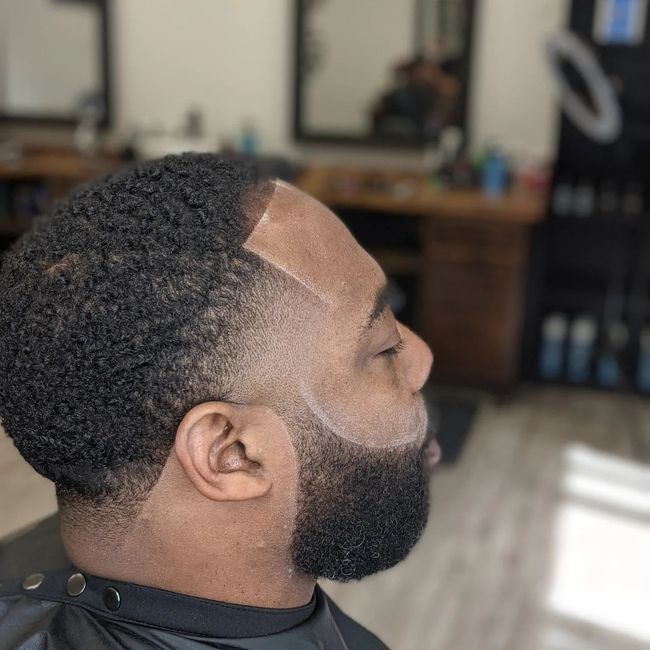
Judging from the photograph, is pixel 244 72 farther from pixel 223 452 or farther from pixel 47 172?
pixel 223 452

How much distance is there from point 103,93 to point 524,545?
266 cm

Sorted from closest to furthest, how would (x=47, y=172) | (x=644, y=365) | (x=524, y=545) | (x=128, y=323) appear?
(x=128, y=323) → (x=524, y=545) → (x=644, y=365) → (x=47, y=172)

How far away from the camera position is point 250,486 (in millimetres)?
735

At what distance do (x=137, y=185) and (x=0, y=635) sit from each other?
1.42 feet

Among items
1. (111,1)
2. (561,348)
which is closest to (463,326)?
(561,348)

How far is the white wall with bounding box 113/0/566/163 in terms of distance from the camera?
3406mm

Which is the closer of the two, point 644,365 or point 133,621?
point 133,621

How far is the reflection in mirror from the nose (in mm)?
3351

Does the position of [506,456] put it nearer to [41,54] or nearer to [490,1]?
[490,1]

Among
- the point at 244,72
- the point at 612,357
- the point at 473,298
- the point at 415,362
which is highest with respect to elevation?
the point at 244,72

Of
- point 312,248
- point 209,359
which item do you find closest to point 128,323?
point 209,359

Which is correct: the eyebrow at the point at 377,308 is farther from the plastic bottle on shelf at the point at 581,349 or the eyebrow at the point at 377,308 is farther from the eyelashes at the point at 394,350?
the plastic bottle on shelf at the point at 581,349

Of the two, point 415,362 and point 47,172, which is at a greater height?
point 415,362

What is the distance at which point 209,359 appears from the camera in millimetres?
701
